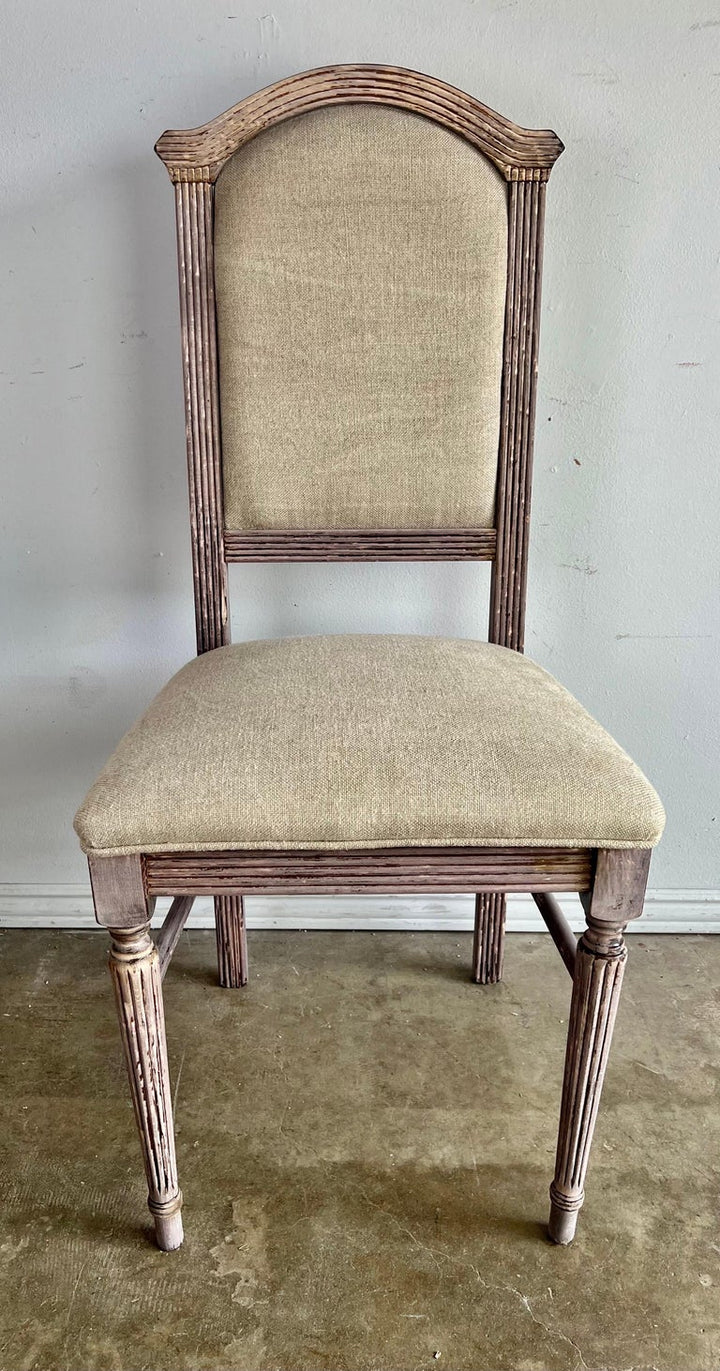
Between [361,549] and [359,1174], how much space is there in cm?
74

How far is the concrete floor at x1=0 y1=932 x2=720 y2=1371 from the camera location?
36.2 inches

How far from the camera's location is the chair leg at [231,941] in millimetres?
1373

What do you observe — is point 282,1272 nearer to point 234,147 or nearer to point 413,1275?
point 413,1275

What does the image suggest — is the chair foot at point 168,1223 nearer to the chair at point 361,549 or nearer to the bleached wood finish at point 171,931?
the chair at point 361,549

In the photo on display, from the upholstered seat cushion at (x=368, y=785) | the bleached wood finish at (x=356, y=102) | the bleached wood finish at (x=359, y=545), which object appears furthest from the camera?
the bleached wood finish at (x=359, y=545)

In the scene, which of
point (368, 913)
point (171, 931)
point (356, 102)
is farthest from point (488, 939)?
point (356, 102)

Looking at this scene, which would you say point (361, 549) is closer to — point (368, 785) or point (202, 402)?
point (202, 402)

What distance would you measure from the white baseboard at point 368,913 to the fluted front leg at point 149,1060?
59 cm

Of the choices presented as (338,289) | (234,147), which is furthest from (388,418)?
(234,147)

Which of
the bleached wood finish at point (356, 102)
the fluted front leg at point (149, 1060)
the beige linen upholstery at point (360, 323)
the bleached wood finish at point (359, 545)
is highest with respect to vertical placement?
the bleached wood finish at point (356, 102)

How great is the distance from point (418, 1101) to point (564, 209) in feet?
3.84

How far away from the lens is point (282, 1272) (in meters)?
0.98

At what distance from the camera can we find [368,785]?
844mm

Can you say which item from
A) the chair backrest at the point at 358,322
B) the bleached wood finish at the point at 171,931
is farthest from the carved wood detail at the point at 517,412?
the bleached wood finish at the point at 171,931
